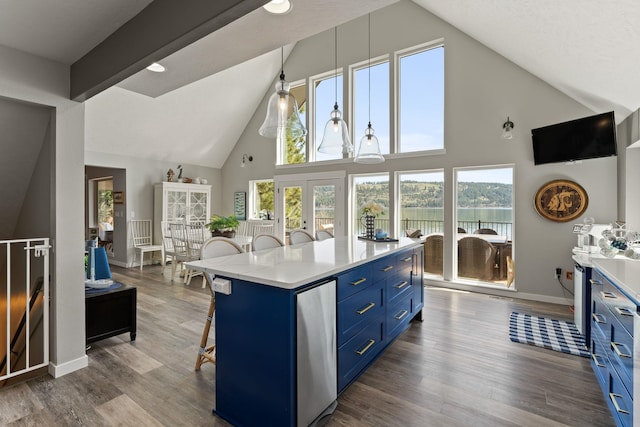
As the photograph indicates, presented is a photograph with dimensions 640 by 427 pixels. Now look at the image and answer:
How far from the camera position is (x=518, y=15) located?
2910mm

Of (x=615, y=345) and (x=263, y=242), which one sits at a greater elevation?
(x=263, y=242)

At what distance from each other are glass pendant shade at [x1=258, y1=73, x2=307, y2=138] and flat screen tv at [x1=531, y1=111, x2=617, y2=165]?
10.9ft

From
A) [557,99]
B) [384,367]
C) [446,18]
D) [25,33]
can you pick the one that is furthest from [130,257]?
[557,99]

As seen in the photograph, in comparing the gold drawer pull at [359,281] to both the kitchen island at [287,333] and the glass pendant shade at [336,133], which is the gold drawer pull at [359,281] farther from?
the glass pendant shade at [336,133]

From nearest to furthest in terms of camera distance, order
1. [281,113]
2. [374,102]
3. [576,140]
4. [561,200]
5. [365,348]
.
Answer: [365,348]
[281,113]
[576,140]
[561,200]
[374,102]

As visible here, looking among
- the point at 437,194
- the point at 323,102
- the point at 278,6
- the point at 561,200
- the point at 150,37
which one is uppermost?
the point at 323,102

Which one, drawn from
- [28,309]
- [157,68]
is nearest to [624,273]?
[157,68]

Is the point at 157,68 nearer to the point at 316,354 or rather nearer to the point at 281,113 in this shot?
the point at 281,113

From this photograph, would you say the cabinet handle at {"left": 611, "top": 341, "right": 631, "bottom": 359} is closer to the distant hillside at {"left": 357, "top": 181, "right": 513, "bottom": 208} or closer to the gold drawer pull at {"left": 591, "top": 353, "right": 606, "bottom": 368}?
the gold drawer pull at {"left": 591, "top": 353, "right": 606, "bottom": 368}

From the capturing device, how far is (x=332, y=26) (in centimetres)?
180

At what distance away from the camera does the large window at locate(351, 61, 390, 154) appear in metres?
5.56

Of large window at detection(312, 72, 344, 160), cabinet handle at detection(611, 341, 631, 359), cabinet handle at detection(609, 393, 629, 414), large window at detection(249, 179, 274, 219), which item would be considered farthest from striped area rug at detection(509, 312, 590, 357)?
large window at detection(249, 179, 274, 219)

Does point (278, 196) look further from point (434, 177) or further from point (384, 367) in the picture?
point (384, 367)

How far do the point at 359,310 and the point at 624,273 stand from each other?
5.14ft
